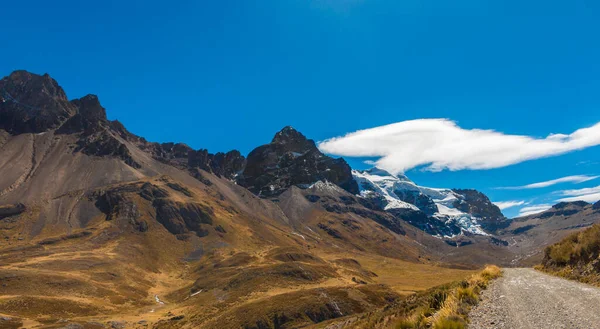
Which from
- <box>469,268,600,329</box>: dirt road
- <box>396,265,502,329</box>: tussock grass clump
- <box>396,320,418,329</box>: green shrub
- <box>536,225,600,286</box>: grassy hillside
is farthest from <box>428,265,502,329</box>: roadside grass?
<box>536,225,600,286</box>: grassy hillside

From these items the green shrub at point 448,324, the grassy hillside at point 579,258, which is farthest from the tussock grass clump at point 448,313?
the grassy hillside at point 579,258

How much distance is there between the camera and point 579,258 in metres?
27.6

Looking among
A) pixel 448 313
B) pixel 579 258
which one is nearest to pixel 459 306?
pixel 448 313

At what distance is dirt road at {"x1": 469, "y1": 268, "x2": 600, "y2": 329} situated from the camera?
14250 mm

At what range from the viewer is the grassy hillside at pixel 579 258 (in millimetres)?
24234

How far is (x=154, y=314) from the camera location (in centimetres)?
11519

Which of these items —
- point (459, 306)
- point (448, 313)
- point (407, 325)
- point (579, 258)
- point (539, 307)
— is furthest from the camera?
point (579, 258)

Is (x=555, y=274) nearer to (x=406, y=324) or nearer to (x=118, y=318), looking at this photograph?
(x=406, y=324)

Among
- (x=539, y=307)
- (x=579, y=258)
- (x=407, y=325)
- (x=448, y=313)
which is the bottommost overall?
(x=407, y=325)

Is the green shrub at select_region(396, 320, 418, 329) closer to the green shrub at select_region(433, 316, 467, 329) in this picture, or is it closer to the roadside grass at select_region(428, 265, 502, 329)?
the roadside grass at select_region(428, 265, 502, 329)

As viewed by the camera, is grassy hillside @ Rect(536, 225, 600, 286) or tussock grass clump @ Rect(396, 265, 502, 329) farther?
grassy hillside @ Rect(536, 225, 600, 286)

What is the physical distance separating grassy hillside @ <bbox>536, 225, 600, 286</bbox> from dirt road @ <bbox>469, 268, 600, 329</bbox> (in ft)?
11.8

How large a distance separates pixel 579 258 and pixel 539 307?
15.0 meters

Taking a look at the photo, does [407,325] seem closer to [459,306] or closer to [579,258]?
[459,306]
